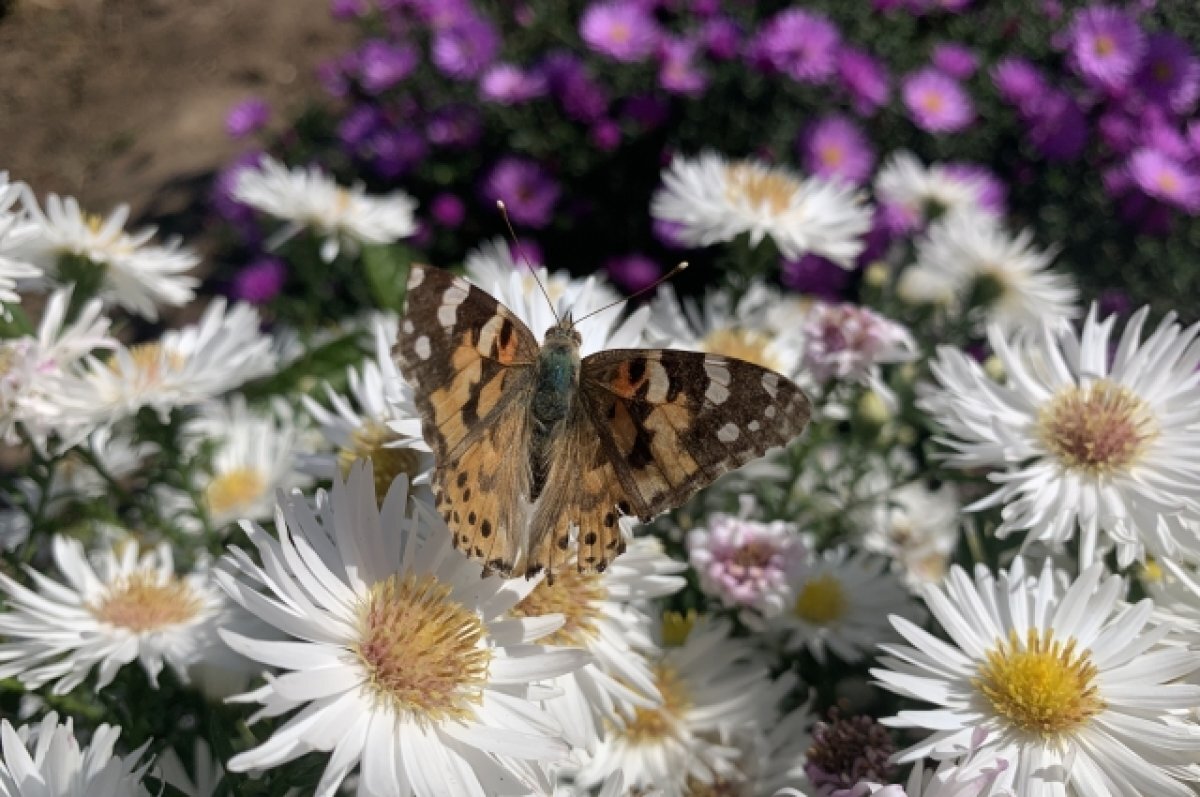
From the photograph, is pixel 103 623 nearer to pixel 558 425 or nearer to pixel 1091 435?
pixel 558 425

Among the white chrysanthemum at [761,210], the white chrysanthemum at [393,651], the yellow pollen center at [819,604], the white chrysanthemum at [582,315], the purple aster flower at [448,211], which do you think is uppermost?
the purple aster flower at [448,211]

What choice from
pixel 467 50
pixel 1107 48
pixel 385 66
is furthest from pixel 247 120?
pixel 1107 48

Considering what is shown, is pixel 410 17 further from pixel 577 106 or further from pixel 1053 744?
pixel 1053 744

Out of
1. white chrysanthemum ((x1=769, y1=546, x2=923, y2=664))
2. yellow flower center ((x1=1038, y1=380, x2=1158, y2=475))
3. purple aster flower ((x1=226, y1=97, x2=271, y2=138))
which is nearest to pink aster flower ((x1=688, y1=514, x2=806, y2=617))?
white chrysanthemum ((x1=769, y1=546, x2=923, y2=664))

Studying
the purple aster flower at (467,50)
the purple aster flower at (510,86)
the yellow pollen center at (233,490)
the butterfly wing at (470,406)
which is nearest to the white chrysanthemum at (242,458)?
the yellow pollen center at (233,490)

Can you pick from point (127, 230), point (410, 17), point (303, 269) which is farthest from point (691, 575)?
point (127, 230)

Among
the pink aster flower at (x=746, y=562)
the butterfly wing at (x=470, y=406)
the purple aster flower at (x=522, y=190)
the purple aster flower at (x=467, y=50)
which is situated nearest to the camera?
the butterfly wing at (x=470, y=406)

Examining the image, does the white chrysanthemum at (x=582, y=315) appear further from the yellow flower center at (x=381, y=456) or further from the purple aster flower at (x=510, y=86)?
the purple aster flower at (x=510, y=86)
